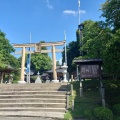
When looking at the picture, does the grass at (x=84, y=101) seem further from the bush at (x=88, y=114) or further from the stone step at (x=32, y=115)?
the stone step at (x=32, y=115)

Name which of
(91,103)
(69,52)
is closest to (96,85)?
(91,103)

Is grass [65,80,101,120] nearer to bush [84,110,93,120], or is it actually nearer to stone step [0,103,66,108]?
bush [84,110,93,120]

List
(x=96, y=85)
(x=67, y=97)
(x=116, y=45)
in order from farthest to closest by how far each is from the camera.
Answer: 1. (x=96, y=85)
2. (x=67, y=97)
3. (x=116, y=45)

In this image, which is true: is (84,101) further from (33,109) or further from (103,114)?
(33,109)

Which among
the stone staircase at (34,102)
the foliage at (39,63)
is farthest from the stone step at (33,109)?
the foliage at (39,63)

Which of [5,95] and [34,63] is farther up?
[34,63]

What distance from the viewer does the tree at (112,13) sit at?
11328 millimetres

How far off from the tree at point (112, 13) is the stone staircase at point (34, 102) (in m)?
5.56

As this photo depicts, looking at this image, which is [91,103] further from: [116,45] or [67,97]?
[116,45]

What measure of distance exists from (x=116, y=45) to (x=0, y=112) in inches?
299

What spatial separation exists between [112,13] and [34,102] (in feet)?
24.6

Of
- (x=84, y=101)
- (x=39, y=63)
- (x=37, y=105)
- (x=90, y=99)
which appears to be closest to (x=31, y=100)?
(x=37, y=105)

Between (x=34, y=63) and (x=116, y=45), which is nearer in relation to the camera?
(x=116, y=45)

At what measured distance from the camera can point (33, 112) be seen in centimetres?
1029
